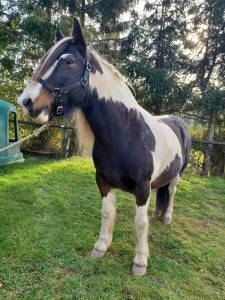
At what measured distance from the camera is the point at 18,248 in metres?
2.87

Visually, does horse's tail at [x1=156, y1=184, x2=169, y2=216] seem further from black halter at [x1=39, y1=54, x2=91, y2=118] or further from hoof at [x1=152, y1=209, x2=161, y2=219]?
black halter at [x1=39, y1=54, x2=91, y2=118]

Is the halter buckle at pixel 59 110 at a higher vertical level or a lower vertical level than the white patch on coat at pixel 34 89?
lower

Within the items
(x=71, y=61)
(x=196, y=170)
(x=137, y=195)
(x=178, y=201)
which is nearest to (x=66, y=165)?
(x=178, y=201)

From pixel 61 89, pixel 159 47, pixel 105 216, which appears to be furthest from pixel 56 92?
pixel 159 47

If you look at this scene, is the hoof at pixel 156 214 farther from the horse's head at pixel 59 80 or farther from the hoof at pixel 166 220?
the horse's head at pixel 59 80

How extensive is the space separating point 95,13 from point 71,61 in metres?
7.18

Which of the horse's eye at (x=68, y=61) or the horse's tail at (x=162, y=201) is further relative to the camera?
the horse's tail at (x=162, y=201)

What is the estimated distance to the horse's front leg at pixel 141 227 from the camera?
255 cm

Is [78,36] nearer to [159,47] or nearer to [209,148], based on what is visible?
[209,148]

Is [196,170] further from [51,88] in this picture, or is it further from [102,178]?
[51,88]

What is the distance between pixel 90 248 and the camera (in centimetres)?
301

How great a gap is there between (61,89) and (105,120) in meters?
0.49

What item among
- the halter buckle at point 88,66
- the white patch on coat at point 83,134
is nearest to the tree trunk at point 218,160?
the white patch on coat at point 83,134

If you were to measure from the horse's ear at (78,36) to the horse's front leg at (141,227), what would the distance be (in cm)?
122
